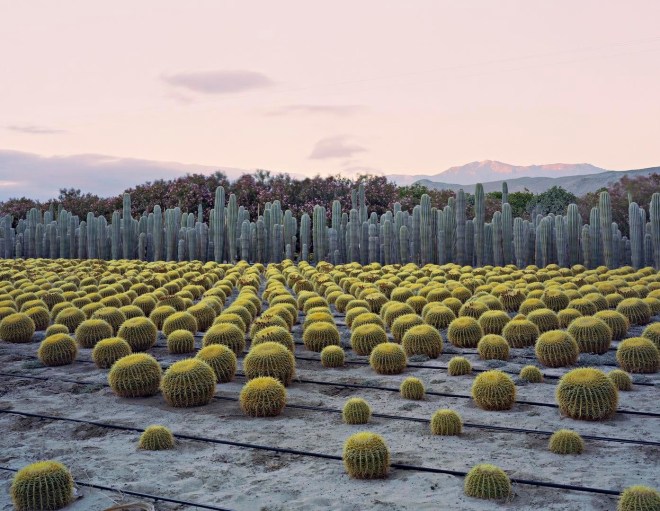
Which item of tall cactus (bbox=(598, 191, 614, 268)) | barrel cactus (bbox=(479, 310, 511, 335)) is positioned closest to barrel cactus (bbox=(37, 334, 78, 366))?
barrel cactus (bbox=(479, 310, 511, 335))

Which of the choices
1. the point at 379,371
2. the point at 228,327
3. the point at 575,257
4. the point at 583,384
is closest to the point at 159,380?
the point at 228,327

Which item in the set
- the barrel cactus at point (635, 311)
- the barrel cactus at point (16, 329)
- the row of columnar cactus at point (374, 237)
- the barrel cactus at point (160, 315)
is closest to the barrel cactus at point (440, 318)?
the barrel cactus at point (635, 311)

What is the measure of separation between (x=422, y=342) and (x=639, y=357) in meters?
3.88

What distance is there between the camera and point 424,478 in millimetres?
8188

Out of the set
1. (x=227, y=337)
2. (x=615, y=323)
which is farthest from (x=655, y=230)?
(x=227, y=337)

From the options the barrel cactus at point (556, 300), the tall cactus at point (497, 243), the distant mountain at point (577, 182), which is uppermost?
the distant mountain at point (577, 182)

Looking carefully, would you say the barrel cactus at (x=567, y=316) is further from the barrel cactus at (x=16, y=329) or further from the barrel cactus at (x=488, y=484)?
the barrel cactus at (x=16, y=329)

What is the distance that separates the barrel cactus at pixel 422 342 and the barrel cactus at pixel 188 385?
4.56 m

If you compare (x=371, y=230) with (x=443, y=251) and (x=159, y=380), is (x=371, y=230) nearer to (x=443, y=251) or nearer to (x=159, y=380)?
(x=443, y=251)

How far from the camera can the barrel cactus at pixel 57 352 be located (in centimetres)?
1415

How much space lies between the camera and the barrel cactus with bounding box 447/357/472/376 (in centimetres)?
1285

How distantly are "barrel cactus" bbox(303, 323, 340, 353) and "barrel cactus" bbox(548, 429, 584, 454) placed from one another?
256 inches

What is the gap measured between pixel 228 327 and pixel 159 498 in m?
6.60

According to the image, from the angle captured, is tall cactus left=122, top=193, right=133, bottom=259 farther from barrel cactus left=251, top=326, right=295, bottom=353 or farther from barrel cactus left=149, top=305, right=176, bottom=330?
barrel cactus left=251, top=326, right=295, bottom=353
